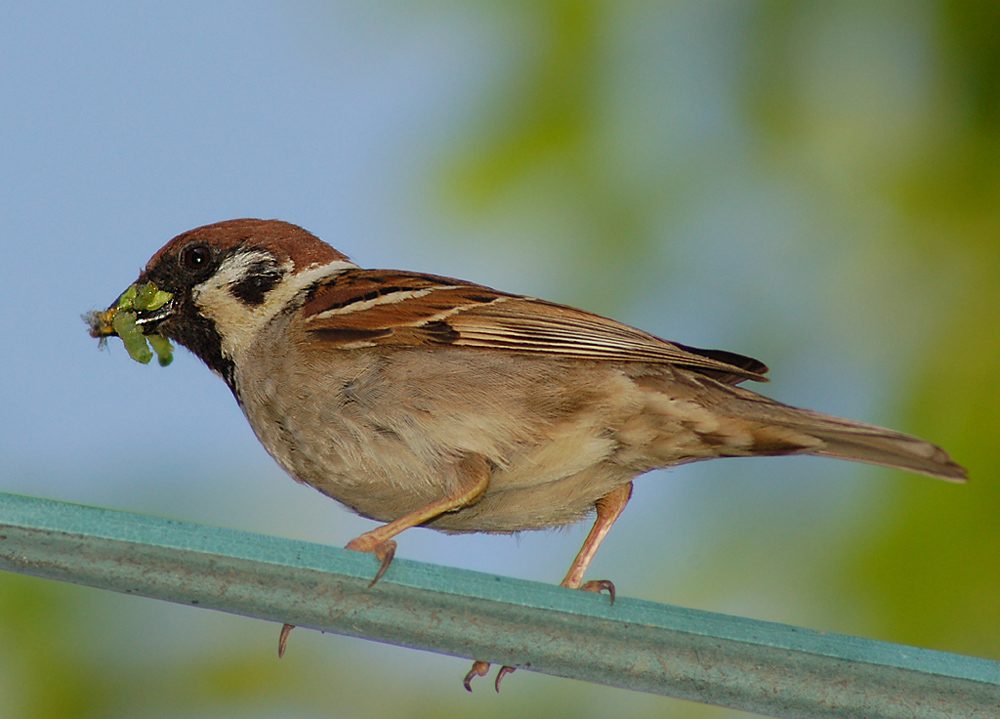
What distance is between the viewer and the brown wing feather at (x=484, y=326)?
3.56 meters

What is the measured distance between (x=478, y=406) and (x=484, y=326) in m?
0.30

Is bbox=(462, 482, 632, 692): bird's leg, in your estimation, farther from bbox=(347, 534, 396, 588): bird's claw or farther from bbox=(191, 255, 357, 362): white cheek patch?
bbox=(191, 255, 357, 362): white cheek patch

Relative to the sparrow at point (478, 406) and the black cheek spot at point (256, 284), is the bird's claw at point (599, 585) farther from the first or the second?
the black cheek spot at point (256, 284)

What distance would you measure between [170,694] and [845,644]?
84.9 inches

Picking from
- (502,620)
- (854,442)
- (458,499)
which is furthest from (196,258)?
(502,620)

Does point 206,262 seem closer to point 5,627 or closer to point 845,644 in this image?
point 5,627

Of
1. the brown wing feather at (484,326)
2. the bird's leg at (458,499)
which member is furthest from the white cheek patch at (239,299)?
the bird's leg at (458,499)

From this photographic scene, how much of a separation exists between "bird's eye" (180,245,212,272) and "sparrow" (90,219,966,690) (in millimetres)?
230

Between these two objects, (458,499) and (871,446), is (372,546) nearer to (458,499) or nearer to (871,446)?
(458,499)

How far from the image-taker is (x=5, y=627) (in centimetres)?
337

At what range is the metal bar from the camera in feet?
6.10

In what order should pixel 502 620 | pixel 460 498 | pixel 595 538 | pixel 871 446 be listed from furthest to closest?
A: pixel 595 538, pixel 460 498, pixel 871 446, pixel 502 620

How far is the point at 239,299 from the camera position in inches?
158

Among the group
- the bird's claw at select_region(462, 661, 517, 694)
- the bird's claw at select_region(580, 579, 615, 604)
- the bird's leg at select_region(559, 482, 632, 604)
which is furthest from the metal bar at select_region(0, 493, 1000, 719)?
the bird's leg at select_region(559, 482, 632, 604)
